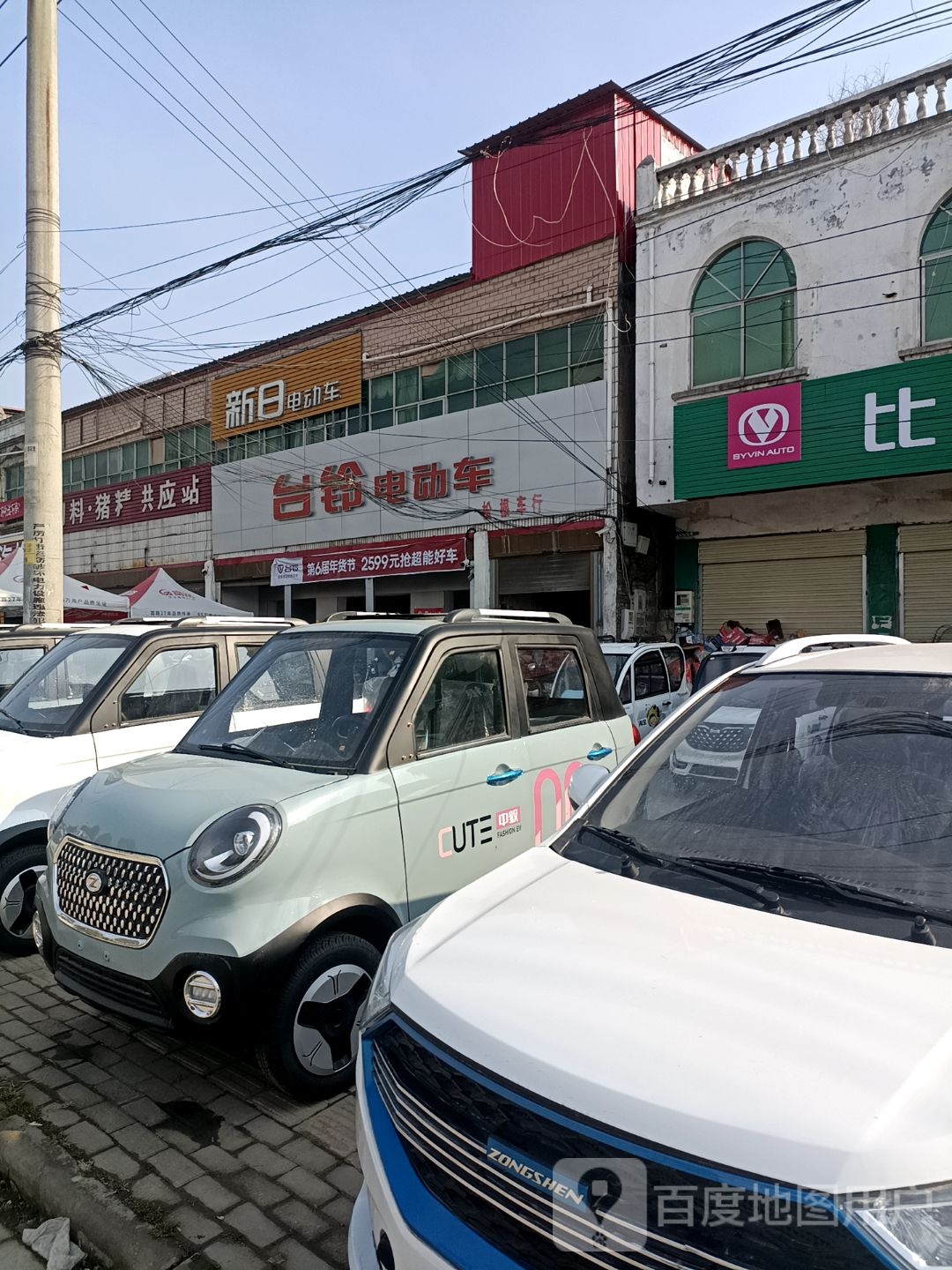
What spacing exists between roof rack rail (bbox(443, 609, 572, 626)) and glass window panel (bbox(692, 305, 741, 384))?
10907 millimetres

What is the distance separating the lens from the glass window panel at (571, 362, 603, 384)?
1613 cm

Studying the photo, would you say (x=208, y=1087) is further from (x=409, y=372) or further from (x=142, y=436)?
(x=142, y=436)

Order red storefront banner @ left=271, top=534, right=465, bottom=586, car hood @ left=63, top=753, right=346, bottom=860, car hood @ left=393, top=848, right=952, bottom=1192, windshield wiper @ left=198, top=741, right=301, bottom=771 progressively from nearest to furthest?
car hood @ left=393, top=848, right=952, bottom=1192 → car hood @ left=63, top=753, right=346, bottom=860 → windshield wiper @ left=198, top=741, right=301, bottom=771 → red storefront banner @ left=271, top=534, right=465, bottom=586

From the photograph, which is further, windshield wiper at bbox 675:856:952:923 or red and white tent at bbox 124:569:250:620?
red and white tent at bbox 124:569:250:620

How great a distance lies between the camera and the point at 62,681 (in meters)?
5.61

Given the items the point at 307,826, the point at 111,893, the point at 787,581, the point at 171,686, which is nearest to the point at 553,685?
the point at 307,826

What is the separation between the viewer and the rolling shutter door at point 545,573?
1673 cm

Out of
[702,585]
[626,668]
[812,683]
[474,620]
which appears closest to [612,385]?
[702,585]

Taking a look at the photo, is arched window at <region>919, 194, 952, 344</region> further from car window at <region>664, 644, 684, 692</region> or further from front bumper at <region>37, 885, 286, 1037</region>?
front bumper at <region>37, 885, 286, 1037</region>

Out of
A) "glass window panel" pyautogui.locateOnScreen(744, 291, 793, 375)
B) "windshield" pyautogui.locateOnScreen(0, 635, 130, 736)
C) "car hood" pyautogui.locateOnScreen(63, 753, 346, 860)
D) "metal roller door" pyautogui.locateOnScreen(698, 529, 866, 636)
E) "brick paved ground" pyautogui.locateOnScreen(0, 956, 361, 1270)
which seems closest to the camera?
"brick paved ground" pyautogui.locateOnScreen(0, 956, 361, 1270)

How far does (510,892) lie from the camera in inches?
87.9

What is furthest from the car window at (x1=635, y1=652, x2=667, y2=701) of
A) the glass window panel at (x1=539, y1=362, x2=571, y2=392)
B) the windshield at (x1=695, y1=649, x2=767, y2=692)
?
the glass window panel at (x1=539, y1=362, x2=571, y2=392)

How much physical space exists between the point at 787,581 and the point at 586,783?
1336 cm

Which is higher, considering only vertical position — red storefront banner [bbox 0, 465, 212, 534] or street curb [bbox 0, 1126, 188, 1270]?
red storefront banner [bbox 0, 465, 212, 534]
